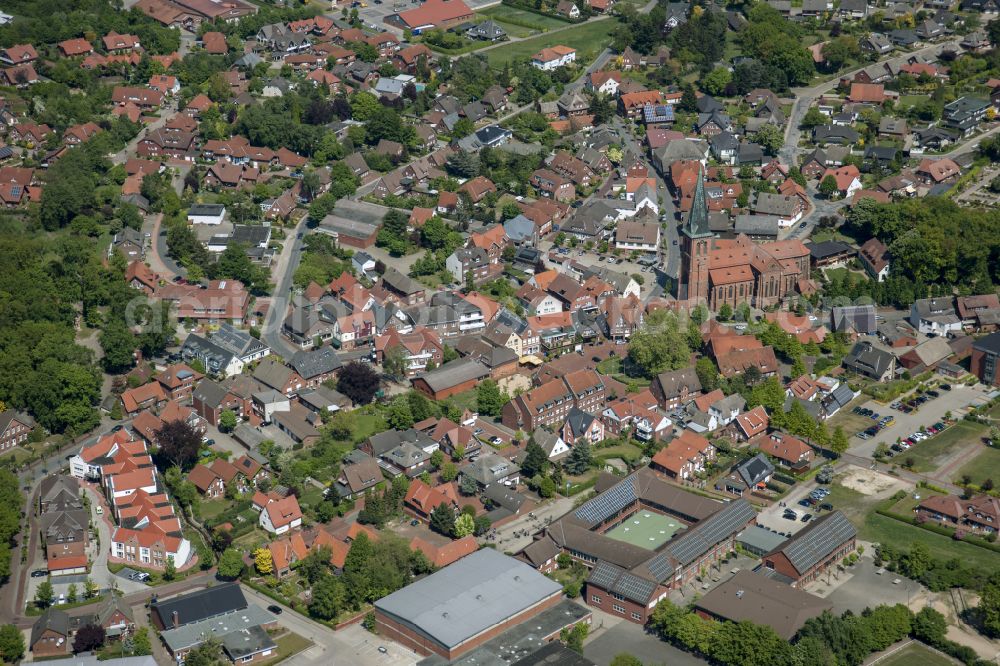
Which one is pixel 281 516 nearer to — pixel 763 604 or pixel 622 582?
pixel 622 582

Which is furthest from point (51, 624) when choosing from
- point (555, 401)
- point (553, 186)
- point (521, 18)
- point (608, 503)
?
point (521, 18)

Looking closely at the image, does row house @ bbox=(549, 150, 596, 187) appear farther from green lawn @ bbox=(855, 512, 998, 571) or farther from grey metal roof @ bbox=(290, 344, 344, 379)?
green lawn @ bbox=(855, 512, 998, 571)

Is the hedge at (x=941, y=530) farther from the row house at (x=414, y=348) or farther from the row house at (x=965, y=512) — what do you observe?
the row house at (x=414, y=348)

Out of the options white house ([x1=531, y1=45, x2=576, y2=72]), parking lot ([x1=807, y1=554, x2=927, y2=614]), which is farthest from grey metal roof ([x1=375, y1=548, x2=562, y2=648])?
white house ([x1=531, y1=45, x2=576, y2=72])

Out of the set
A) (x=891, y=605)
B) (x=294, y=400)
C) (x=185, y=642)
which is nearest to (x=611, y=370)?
(x=294, y=400)

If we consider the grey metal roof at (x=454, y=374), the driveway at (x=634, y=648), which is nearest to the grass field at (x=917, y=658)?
the driveway at (x=634, y=648)

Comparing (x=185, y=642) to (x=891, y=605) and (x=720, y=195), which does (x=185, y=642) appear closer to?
(x=891, y=605)
